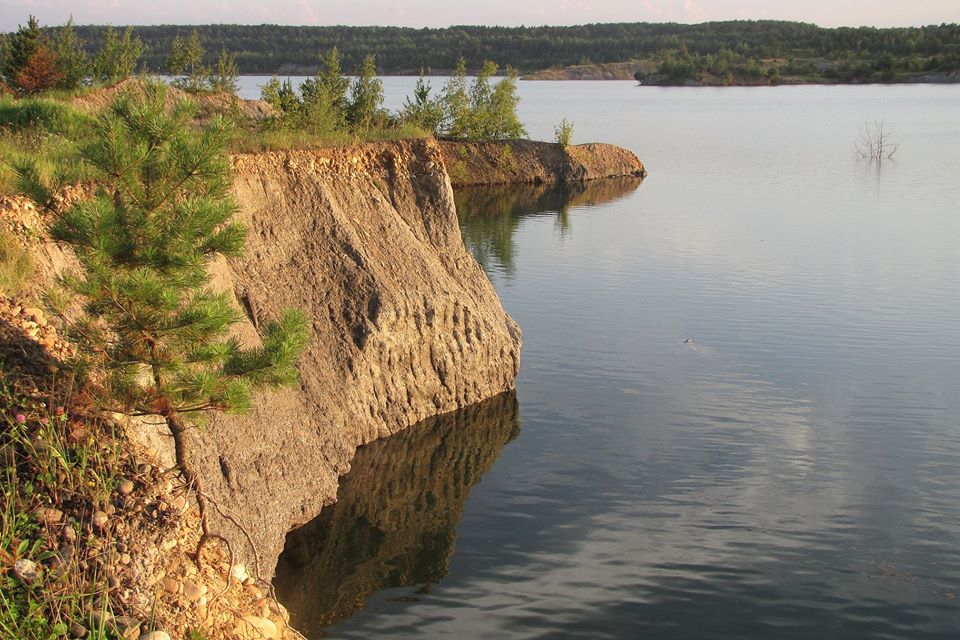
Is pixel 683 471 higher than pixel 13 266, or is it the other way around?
pixel 13 266

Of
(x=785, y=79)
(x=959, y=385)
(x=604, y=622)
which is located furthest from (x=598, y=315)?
(x=785, y=79)

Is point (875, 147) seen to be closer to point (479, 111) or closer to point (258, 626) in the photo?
point (479, 111)

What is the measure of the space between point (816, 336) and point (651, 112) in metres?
92.1

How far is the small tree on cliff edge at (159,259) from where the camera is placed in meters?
9.74

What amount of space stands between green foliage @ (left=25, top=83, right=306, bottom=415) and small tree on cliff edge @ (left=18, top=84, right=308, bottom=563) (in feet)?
0.04

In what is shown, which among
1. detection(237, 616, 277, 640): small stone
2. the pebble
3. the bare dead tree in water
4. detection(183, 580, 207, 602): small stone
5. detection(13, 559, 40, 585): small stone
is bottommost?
detection(237, 616, 277, 640): small stone

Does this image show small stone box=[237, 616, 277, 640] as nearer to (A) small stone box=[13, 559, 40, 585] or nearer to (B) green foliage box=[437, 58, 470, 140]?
(A) small stone box=[13, 559, 40, 585]

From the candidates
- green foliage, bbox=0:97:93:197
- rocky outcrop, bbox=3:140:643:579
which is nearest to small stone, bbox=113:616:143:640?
rocky outcrop, bbox=3:140:643:579

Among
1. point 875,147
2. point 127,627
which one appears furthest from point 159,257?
point 875,147

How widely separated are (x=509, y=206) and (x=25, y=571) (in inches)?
1776

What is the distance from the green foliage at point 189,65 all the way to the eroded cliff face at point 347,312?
22247 millimetres

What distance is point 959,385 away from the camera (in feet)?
72.6

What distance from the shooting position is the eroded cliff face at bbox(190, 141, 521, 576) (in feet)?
49.1

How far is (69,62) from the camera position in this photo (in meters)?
38.6
